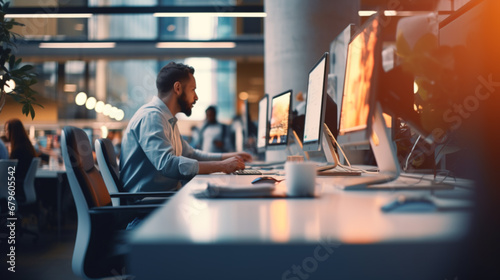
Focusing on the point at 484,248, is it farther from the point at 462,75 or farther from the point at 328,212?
the point at 462,75

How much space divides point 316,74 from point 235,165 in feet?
2.23

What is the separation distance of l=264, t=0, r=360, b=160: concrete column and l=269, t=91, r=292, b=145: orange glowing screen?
1.23 metres

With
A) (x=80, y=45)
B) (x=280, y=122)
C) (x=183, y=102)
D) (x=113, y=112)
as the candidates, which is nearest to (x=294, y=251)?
(x=183, y=102)

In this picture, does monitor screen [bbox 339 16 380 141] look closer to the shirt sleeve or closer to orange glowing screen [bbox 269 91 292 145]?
the shirt sleeve

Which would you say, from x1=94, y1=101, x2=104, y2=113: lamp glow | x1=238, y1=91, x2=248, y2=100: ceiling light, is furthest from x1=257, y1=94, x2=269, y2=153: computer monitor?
x1=238, y1=91, x2=248, y2=100: ceiling light

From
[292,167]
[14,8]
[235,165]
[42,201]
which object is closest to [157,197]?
[235,165]

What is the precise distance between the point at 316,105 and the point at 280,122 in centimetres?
107

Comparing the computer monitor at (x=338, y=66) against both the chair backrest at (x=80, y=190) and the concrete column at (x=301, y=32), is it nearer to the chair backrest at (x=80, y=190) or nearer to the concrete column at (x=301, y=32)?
the concrete column at (x=301, y=32)

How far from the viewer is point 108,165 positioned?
2299 millimetres

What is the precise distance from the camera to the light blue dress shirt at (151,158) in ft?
7.47

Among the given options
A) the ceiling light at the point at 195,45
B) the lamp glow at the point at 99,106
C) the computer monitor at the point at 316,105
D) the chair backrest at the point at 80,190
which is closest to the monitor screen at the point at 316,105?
the computer monitor at the point at 316,105

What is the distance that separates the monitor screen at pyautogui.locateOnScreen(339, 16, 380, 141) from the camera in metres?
1.33

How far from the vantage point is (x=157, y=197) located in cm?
226

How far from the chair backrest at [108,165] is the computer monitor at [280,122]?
1.12m
